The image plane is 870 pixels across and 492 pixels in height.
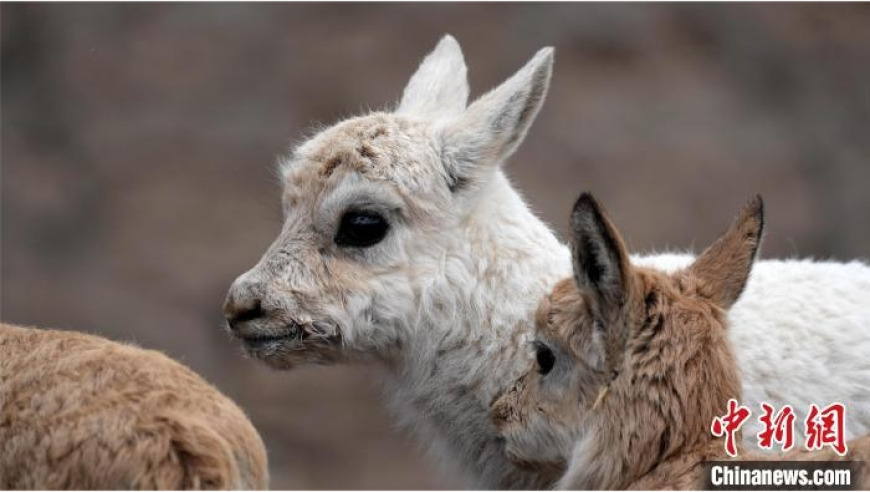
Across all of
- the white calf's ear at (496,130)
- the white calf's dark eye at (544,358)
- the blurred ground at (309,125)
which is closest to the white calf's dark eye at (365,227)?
the white calf's ear at (496,130)

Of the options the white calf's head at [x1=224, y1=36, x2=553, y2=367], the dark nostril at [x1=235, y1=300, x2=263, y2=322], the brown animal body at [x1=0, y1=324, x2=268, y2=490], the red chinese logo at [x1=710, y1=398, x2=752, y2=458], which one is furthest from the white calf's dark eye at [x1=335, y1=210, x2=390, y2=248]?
the red chinese logo at [x1=710, y1=398, x2=752, y2=458]

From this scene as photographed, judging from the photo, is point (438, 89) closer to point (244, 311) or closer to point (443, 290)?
point (443, 290)

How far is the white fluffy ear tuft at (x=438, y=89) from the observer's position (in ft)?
30.8

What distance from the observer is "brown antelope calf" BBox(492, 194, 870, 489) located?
21.4 ft

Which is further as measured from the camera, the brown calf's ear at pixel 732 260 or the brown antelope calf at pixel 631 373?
the brown calf's ear at pixel 732 260

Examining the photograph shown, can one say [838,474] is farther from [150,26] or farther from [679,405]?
[150,26]

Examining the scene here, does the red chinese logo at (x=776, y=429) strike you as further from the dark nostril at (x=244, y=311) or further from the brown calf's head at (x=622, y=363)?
the dark nostril at (x=244, y=311)

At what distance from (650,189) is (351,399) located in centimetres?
524

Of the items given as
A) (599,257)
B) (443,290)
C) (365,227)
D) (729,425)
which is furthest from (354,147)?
(729,425)

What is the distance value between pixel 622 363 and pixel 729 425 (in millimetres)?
547

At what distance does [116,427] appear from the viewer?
20.3 ft

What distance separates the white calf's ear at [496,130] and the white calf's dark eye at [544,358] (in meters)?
1.47

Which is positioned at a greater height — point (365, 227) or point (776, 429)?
point (365, 227)

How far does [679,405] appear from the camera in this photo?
6539 millimetres
